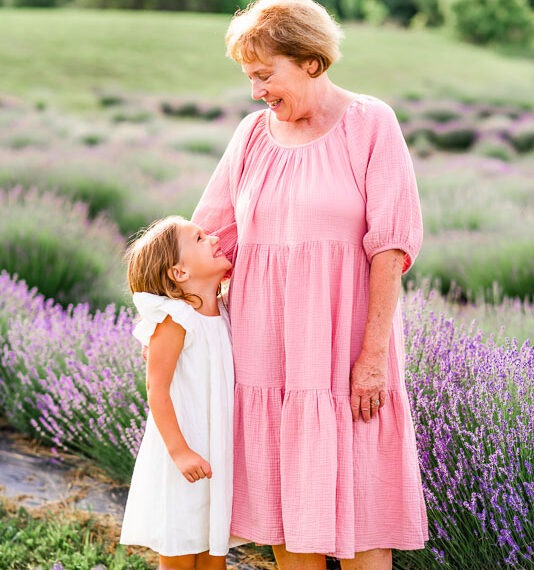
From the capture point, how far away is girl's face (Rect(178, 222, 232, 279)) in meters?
2.38

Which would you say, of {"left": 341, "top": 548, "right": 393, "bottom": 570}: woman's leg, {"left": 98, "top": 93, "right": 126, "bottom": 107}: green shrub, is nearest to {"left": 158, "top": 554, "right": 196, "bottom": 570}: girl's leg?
{"left": 341, "top": 548, "right": 393, "bottom": 570}: woman's leg

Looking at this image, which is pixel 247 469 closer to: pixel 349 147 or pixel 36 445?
pixel 349 147

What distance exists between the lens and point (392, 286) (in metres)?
2.24

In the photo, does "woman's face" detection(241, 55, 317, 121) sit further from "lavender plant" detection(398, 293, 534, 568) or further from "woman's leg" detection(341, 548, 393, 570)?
"woman's leg" detection(341, 548, 393, 570)

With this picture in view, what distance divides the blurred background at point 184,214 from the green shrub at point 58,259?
0.01 metres

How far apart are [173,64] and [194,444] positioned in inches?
980

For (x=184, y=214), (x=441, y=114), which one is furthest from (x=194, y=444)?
(x=441, y=114)

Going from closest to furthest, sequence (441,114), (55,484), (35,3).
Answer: (55,484), (441,114), (35,3)

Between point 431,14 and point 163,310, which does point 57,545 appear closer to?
point 163,310

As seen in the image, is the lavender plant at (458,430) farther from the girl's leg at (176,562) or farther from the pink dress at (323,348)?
the girl's leg at (176,562)

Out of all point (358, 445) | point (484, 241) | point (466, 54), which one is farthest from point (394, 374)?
point (466, 54)

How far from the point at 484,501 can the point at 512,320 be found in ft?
4.95

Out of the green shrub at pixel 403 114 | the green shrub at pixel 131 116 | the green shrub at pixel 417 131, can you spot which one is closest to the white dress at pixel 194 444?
the green shrub at pixel 417 131

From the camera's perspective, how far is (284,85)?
2.30 metres
